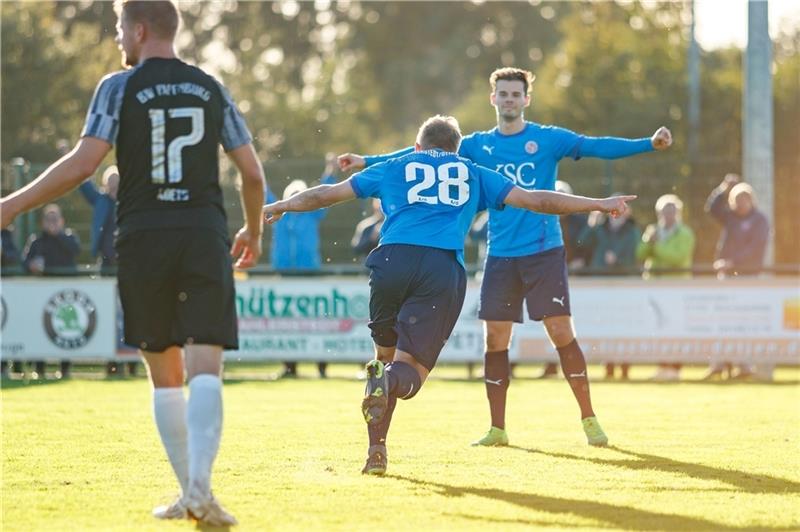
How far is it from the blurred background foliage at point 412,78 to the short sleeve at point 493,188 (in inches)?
399

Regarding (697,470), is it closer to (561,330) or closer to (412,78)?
(561,330)

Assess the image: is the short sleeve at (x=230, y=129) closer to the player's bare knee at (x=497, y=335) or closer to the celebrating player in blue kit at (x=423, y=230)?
the celebrating player in blue kit at (x=423, y=230)

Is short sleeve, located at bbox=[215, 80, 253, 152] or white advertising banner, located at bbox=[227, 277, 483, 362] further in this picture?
white advertising banner, located at bbox=[227, 277, 483, 362]

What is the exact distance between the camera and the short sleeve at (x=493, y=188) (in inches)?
328

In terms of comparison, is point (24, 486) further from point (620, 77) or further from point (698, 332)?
point (620, 77)

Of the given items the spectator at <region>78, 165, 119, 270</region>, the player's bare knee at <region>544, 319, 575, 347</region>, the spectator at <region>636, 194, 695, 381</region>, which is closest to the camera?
the player's bare knee at <region>544, 319, 575, 347</region>

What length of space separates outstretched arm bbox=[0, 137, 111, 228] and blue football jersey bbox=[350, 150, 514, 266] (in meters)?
2.11

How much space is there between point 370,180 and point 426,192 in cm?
30

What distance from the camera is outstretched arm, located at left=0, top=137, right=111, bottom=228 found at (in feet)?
21.1

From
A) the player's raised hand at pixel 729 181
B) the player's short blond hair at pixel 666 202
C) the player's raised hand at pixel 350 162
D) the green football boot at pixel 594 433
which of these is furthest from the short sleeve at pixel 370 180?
the player's raised hand at pixel 729 181

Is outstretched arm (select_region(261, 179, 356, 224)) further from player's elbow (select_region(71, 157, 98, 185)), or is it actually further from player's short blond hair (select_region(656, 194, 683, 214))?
player's short blond hair (select_region(656, 194, 683, 214))

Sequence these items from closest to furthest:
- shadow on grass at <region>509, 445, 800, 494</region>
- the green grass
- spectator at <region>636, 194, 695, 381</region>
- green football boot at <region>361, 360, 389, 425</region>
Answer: the green grass, shadow on grass at <region>509, 445, 800, 494</region>, green football boot at <region>361, 360, 389, 425</region>, spectator at <region>636, 194, 695, 381</region>

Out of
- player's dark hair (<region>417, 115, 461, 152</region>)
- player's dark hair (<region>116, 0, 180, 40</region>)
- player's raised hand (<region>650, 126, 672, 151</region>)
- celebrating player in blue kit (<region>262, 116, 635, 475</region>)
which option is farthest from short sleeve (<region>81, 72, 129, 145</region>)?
player's raised hand (<region>650, 126, 672, 151</region>)

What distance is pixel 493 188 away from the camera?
8.36 metres
